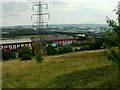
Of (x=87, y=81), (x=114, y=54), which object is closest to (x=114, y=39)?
(x=114, y=54)

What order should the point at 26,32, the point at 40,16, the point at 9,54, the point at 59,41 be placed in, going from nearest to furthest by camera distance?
1. the point at 40,16
2. the point at 9,54
3. the point at 59,41
4. the point at 26,32

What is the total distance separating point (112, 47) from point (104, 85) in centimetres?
247

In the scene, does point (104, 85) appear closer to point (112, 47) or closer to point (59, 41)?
point (112, 47)

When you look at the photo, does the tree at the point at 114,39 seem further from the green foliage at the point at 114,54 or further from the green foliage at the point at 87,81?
the green foliage at the point at 87,81

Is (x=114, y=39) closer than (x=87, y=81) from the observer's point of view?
Yes

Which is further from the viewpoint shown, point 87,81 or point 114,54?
point 87,81

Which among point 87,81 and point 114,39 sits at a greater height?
point 114,39

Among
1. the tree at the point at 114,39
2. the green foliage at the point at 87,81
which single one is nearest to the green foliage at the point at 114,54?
the tree at the point at 114,39

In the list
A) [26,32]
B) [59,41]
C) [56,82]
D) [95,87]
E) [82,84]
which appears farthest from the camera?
[26,32]

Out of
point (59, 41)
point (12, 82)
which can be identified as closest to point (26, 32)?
point (59, 41)

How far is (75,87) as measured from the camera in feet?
47.7

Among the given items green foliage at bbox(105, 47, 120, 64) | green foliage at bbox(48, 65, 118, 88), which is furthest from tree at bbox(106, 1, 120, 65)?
green foliage at bbox(48, 65, 118, 88)

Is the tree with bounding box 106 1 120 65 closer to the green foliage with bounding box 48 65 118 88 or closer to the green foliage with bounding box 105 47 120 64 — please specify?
the green foliage with bounding box 105 47 120 64

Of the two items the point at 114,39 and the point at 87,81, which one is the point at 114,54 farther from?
the point at 87,81
